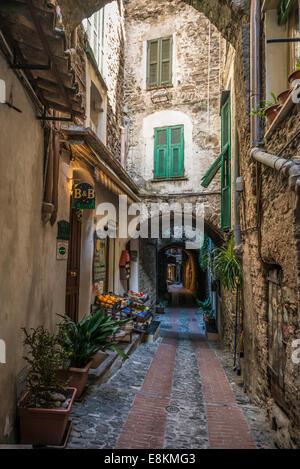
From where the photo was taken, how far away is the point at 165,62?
32.2ft

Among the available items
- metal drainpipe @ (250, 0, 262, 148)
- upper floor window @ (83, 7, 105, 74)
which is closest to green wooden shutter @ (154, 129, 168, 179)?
upper floor window @ (83, 7, 105, 74)

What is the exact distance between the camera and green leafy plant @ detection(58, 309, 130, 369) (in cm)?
381

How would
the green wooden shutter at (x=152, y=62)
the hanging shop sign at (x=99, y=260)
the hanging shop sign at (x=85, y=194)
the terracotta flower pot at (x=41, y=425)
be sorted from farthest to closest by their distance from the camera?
the green wooden shutter at (x=152, y=62) < the hanging shop sign at (x=99, y=260) < the hanging shop sign at (x=85, y=194) < the terracotta flower pot at (x=41, y=425)

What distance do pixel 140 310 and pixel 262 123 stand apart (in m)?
5.39

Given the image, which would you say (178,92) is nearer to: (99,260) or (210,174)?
(210,174)

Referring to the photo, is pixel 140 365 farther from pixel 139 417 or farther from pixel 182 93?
pixel 182 93

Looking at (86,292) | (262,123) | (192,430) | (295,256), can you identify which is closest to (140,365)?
(86,292)

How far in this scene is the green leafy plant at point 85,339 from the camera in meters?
3.81

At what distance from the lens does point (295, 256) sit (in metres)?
2.74

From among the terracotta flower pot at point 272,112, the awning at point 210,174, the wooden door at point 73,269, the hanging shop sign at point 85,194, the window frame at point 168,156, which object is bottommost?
the wooden door at point 73,269

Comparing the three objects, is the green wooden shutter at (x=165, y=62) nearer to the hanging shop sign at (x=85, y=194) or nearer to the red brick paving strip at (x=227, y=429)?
the hanging shop sign at (x=85, y=194)

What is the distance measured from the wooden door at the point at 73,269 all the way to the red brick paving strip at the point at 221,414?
2.82 metres

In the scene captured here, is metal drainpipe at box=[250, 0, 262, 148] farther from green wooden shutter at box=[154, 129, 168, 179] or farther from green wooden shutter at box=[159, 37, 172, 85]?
green wooden shutter at box=[159, 37, 172, 85]

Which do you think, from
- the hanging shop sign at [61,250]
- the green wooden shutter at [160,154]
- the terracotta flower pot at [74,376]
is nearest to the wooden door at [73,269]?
the hanging shop sign at [61,250]
